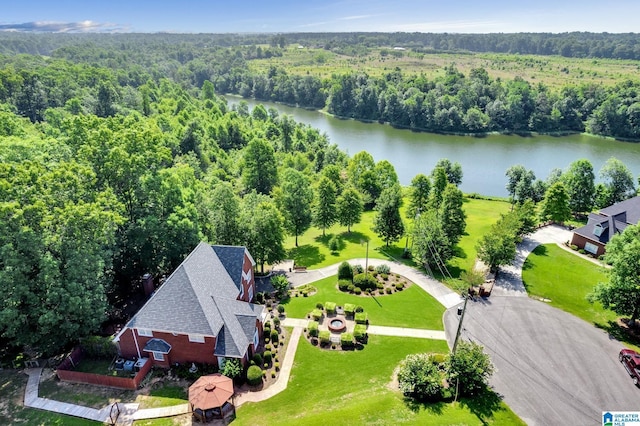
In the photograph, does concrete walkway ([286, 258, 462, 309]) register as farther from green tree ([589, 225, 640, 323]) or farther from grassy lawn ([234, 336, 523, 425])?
green tree ([589, 225, 640, 323])

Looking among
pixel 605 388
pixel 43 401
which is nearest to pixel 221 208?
pixel 43 401

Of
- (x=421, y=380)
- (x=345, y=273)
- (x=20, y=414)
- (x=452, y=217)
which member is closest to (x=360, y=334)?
(x=421, y=380)

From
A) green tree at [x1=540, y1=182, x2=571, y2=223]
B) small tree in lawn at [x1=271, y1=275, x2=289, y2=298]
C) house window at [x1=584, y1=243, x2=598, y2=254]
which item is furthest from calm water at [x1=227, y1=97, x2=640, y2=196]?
small tree in lawn at [x1=271, y1=275, x2=289, y2=298]

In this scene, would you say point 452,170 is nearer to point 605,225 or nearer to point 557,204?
point 557,204

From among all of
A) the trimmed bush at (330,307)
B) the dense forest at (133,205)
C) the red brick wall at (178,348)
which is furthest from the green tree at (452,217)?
the red brick wall at (178,348)

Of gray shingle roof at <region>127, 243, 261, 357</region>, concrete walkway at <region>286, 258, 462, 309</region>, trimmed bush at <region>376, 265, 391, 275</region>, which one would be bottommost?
concrete walkway at <region>286, 258, 462, 309</region>

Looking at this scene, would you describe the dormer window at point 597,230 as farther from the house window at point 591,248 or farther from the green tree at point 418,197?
the green tree at point 418,197
